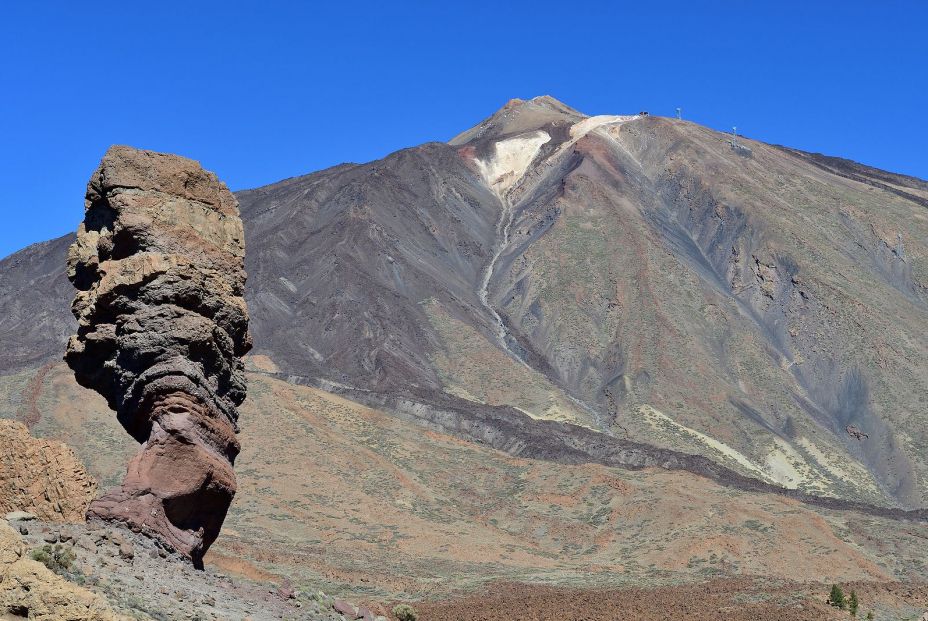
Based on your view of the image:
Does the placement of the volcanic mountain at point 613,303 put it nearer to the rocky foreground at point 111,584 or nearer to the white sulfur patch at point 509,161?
the white sulfur patch at point 509,161

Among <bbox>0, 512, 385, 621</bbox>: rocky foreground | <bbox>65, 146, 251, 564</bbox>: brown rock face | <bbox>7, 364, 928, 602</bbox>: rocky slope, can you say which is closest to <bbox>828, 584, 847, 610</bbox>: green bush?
<bbox>7, 364, 928, 602</bbox>: rocky slope

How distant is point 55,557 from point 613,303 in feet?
302

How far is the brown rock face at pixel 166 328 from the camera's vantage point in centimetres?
1533

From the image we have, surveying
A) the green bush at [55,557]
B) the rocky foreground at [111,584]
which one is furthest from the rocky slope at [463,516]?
the green bush at [55,557]

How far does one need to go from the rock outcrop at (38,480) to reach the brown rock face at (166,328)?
42.4 inches

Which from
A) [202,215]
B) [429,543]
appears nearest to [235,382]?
[202,215]

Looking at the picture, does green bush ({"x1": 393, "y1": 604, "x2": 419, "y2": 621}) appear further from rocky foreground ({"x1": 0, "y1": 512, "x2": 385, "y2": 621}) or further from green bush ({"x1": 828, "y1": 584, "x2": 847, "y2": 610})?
green bush ({"x1": 828, "y1": 584, "x2": 847, "y2": 610})

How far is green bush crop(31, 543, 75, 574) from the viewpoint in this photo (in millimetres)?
11500

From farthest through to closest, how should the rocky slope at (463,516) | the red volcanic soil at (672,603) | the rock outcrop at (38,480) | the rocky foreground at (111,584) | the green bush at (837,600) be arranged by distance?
1. the rocky slope at (463,516)
2. the green bush at (837,600)
3. the red volcanic soil at (672,603)
4. the rock outcrop at (38,480)
5. the rocky foreground at (111,584)

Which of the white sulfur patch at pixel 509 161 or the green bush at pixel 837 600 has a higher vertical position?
the white sulfur patch at pixel 509 161

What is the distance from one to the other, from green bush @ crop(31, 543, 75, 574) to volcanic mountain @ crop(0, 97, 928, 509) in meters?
46.6

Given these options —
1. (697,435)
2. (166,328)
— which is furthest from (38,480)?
(697,435)


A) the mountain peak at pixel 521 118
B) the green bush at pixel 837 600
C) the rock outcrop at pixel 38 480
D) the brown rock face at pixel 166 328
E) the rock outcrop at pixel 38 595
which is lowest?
the rock outcrop at pixel 38 595

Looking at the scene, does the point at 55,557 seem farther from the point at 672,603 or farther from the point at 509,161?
the point at 509,161
